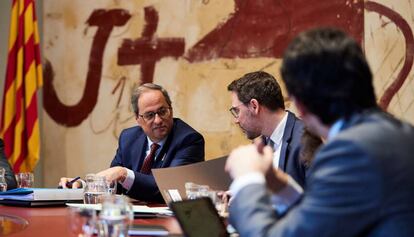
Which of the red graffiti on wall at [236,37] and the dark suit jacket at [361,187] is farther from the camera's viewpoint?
the red graffiti on wall at [236,37]

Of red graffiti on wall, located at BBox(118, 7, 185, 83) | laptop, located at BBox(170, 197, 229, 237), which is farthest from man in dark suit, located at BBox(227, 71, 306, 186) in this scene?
red graffiti on wall, located at BBox(118, 7, 185, 83)

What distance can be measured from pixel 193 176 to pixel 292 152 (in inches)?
17.7

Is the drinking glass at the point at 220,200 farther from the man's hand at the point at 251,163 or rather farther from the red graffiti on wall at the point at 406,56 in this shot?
the red graffiti on wall at the point at 406,56

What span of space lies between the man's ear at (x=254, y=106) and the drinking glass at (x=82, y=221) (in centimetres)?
154

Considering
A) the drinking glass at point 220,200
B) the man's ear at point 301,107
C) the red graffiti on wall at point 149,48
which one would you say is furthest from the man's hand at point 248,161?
the red graffiti on wall at point 149,48

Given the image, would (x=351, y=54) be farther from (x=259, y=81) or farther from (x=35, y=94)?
(x=35, y=94)

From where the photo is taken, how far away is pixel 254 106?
3.21 m

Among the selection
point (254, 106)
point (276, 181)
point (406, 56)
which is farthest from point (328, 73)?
point (406, 56)

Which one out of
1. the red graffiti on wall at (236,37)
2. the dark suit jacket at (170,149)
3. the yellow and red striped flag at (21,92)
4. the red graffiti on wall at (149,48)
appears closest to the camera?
the dark suit jacket at (170,149)

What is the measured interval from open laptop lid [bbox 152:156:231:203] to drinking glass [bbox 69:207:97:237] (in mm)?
929

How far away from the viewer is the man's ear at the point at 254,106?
3198 millimetres

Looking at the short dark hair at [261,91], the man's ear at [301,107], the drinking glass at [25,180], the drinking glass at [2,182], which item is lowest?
the drinking glass at [25,180]

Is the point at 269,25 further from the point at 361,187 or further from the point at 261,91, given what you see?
the point at 361,187

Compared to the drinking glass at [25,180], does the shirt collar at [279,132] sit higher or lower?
higher
